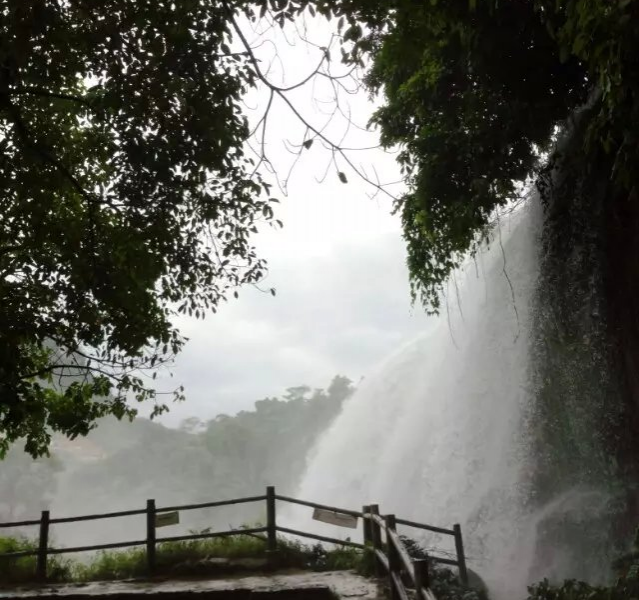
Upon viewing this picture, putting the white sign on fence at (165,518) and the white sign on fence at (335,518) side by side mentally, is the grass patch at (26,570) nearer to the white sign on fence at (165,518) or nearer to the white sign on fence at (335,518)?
the white sign on fence at (165,518)

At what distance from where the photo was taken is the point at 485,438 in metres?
15.4

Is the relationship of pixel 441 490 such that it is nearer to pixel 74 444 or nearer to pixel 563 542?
pixel 563 542

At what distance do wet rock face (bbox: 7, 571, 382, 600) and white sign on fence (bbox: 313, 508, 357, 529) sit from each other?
64 centimetres

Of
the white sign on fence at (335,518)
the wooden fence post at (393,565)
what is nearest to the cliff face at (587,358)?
the white sign on fence at (335,518)

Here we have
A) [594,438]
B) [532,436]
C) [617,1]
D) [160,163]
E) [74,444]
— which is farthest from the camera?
[74,444]

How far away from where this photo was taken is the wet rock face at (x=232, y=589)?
661 cm

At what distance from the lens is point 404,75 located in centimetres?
1067

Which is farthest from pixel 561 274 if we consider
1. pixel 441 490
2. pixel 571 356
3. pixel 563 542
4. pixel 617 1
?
pixel 441 490

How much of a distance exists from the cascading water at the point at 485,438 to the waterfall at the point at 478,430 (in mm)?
29

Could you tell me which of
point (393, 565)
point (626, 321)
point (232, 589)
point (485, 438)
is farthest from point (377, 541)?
point (485, 438)

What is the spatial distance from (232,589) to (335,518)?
6.06 feet

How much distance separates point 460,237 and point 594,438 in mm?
4578

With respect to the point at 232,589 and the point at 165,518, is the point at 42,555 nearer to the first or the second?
the point at 165,518

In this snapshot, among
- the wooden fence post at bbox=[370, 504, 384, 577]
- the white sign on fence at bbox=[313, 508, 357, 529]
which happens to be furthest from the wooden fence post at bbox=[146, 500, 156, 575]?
the wooden fence post at bbox=[370, 504, 384, 577]
